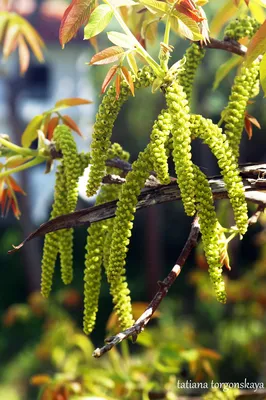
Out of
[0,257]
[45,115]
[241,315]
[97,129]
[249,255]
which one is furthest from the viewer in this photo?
[0,257]

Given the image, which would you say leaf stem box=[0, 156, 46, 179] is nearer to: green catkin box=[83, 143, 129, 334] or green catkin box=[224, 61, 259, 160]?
green catkin box=[83, 143, 129, 334]

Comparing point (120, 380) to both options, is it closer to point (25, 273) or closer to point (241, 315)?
point (241, 315)

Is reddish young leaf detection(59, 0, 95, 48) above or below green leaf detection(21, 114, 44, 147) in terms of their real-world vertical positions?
above

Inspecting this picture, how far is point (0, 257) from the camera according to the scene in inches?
283

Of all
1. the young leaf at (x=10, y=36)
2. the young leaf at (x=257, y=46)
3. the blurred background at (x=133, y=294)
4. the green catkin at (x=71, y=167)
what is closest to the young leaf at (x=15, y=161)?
the green catkin at (x=71, y=167)

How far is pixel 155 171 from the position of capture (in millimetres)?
798

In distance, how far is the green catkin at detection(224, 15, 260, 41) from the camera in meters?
1.01

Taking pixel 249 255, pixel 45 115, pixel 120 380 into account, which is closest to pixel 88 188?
pixel 45 115

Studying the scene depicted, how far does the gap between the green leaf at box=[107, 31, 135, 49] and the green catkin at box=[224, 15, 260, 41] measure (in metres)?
0.29

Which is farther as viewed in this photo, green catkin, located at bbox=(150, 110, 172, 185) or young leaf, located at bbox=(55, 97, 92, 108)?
young leaf, located at bbox=(55, 97, 92, 108)

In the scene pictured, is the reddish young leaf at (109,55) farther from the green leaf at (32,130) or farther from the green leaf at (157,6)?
the green leaf at (32,130)

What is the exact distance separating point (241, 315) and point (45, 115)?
3899 millimetres

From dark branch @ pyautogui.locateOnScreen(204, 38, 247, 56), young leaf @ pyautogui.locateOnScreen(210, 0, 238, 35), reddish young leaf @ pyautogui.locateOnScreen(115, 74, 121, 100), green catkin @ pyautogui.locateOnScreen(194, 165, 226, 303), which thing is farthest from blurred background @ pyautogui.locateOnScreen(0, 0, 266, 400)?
reddish young leaf @ pyautogui.locateOnScreen(115, 74, 121, 100)

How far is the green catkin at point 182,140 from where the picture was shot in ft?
2.42
